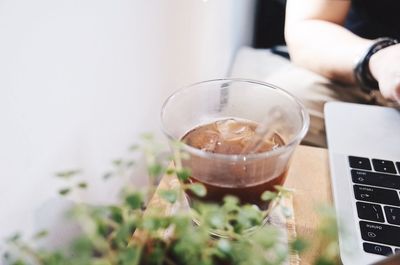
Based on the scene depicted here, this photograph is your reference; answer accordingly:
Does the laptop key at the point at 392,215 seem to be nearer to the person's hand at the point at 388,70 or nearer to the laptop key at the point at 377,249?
→ the laptop key at the point at 377,249

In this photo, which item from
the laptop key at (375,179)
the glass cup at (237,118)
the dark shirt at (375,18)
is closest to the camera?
the glass cup at (237,118)

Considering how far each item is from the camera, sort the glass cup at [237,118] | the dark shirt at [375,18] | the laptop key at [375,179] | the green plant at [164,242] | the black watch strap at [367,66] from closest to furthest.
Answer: the green plant at [164,242] → the glass cup at [237,118] → the laptop key at [375,179] → the black watch strap at [367,66] → the dark shirt at [375,18]

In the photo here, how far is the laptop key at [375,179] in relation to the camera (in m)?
0.52

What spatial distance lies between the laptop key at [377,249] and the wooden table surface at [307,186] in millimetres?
56

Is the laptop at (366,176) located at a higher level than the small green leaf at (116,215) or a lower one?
lower

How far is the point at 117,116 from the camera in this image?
519 mm

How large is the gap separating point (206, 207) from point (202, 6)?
0.61 m

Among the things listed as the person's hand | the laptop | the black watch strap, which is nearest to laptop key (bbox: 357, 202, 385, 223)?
the laptop

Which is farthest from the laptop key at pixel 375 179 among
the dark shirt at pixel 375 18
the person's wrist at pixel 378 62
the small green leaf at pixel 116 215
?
the dark shirt at pixel 375 18

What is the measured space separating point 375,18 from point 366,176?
1.95 ft

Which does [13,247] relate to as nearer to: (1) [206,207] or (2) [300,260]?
(1) [206,207]

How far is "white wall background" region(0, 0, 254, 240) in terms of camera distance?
336mm

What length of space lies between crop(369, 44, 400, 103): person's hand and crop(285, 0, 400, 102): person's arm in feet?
0.08

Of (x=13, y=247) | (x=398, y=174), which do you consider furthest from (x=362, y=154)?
(x=13, y=247)
